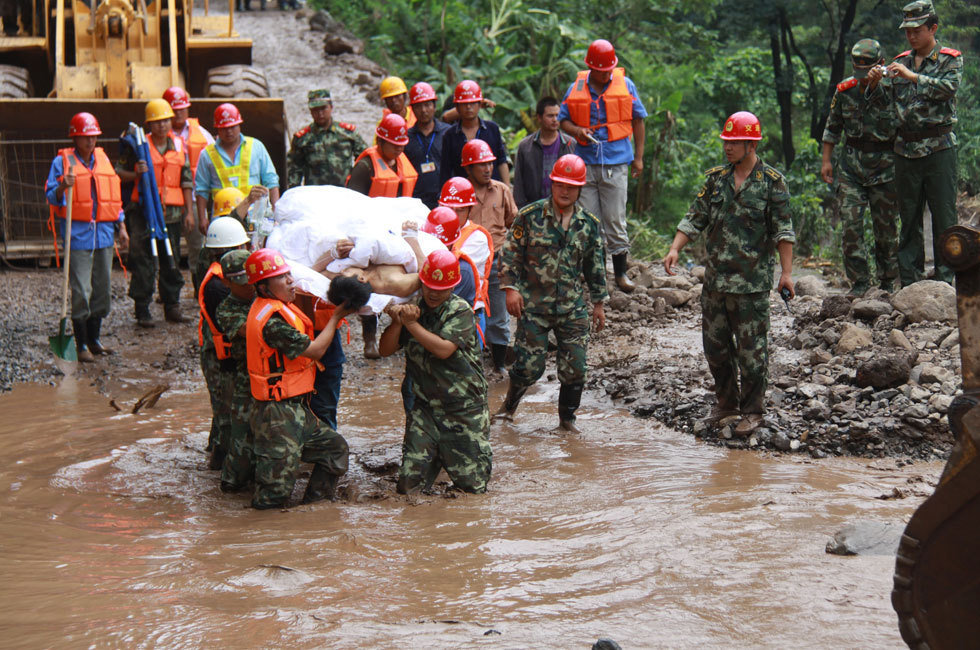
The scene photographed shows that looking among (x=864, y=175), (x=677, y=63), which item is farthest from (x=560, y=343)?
(x=677, y=63)

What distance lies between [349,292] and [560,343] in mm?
1970

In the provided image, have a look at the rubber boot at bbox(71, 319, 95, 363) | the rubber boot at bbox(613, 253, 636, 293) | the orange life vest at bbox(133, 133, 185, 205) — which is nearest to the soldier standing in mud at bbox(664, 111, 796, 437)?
the rubber boot at bbox(613, 253, 636, 293)

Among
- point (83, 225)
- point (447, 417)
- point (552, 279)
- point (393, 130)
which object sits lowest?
point (447, 417)

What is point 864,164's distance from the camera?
8.64 meters

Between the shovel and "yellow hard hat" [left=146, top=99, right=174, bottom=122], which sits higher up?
"yellow hard hat" [left=146, top=99, right=174, bottom=122]

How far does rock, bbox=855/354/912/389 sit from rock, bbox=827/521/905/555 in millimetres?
2208

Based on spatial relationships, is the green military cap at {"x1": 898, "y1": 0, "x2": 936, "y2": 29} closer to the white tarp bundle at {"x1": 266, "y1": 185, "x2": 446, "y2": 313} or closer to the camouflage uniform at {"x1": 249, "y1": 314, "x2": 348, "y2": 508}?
the white tarp bundle at {"x1": 266, "y1": 185, "x2": 446, "y2": 313}

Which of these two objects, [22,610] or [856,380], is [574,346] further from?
[22,610]

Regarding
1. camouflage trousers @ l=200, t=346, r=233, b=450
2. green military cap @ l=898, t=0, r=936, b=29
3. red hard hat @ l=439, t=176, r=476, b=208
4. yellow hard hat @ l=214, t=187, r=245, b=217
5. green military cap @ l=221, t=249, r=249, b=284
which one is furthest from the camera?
green military cap @ l=898, t=0, r=936, b=29

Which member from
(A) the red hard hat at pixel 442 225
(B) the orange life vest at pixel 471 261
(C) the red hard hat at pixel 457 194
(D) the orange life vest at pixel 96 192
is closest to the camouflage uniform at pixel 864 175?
(C) the red hard hat at pixel 457 194

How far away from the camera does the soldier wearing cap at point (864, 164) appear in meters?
8.39

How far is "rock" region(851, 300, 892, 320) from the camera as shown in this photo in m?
7.90

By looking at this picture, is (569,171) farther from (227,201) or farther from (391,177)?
(227,201)

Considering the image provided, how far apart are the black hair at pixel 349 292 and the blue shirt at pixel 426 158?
3.33 meters
